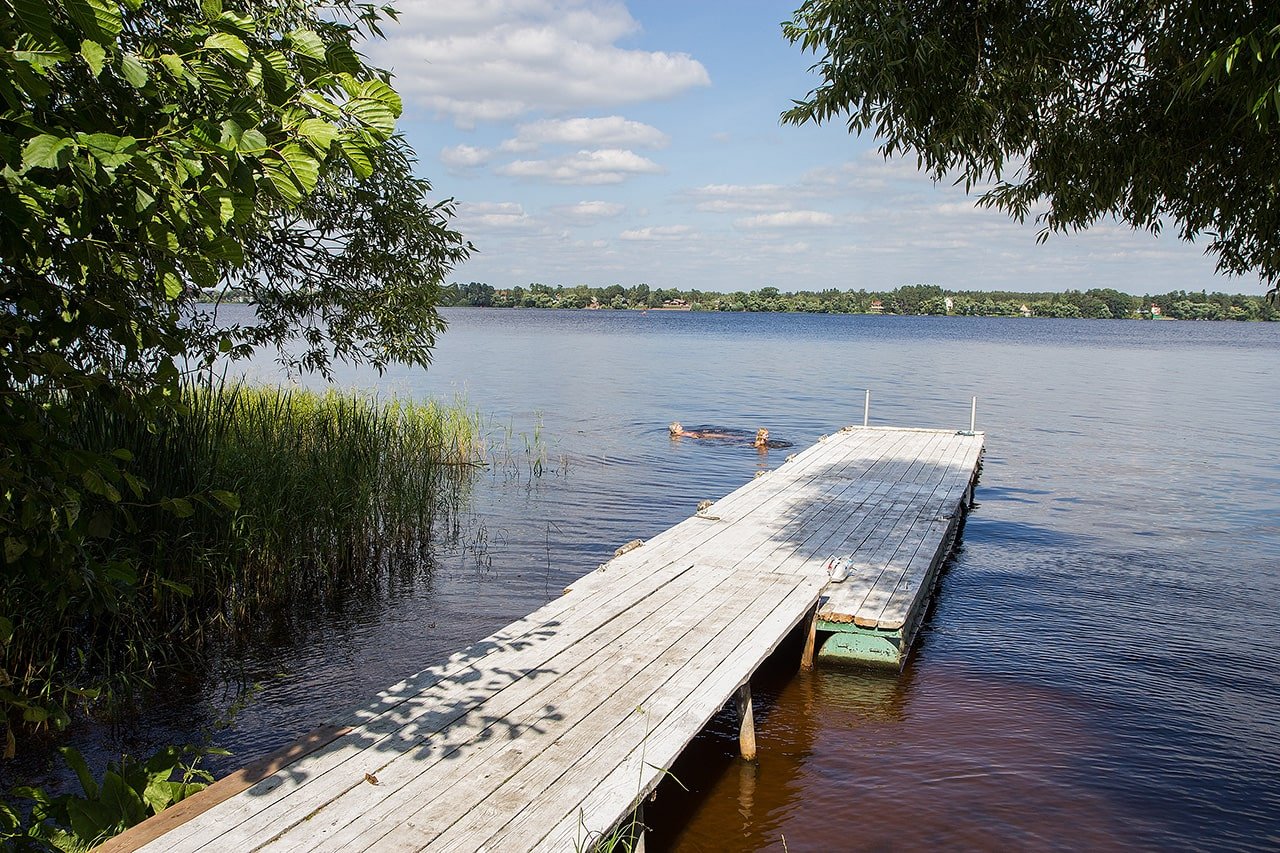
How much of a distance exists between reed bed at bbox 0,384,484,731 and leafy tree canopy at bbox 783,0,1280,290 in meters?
5.07

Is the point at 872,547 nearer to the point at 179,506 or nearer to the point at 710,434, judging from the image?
the point at 179,506

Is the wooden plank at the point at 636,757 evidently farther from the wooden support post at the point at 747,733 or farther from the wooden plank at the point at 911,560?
the wooden plank at the point at 911,560

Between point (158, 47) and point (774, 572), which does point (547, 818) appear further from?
point (774, 572)

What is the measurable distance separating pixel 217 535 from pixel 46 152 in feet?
20.0

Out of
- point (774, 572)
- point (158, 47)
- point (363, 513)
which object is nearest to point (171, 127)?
point (158, 47)

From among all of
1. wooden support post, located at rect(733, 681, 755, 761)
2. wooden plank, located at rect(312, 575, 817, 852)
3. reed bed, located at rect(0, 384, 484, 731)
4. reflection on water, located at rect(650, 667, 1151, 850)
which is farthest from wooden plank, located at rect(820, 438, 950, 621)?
reed bed, located at rect(0, 384, 484, 731)

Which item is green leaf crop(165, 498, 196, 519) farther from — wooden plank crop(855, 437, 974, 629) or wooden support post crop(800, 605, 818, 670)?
wooden plank crop(855, 437, 974, 629)

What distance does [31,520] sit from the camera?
315cm

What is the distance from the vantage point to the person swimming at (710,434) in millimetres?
21406

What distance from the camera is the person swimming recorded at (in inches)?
843

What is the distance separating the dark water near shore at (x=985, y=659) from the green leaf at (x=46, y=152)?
4748 mm

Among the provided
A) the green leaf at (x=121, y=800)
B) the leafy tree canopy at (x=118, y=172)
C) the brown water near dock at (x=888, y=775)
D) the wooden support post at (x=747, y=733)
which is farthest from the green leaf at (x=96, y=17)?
the wooden support post at (x=747, y=733)

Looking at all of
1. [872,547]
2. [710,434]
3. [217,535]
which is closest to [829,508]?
[872,547]

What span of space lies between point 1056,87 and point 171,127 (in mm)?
6666
